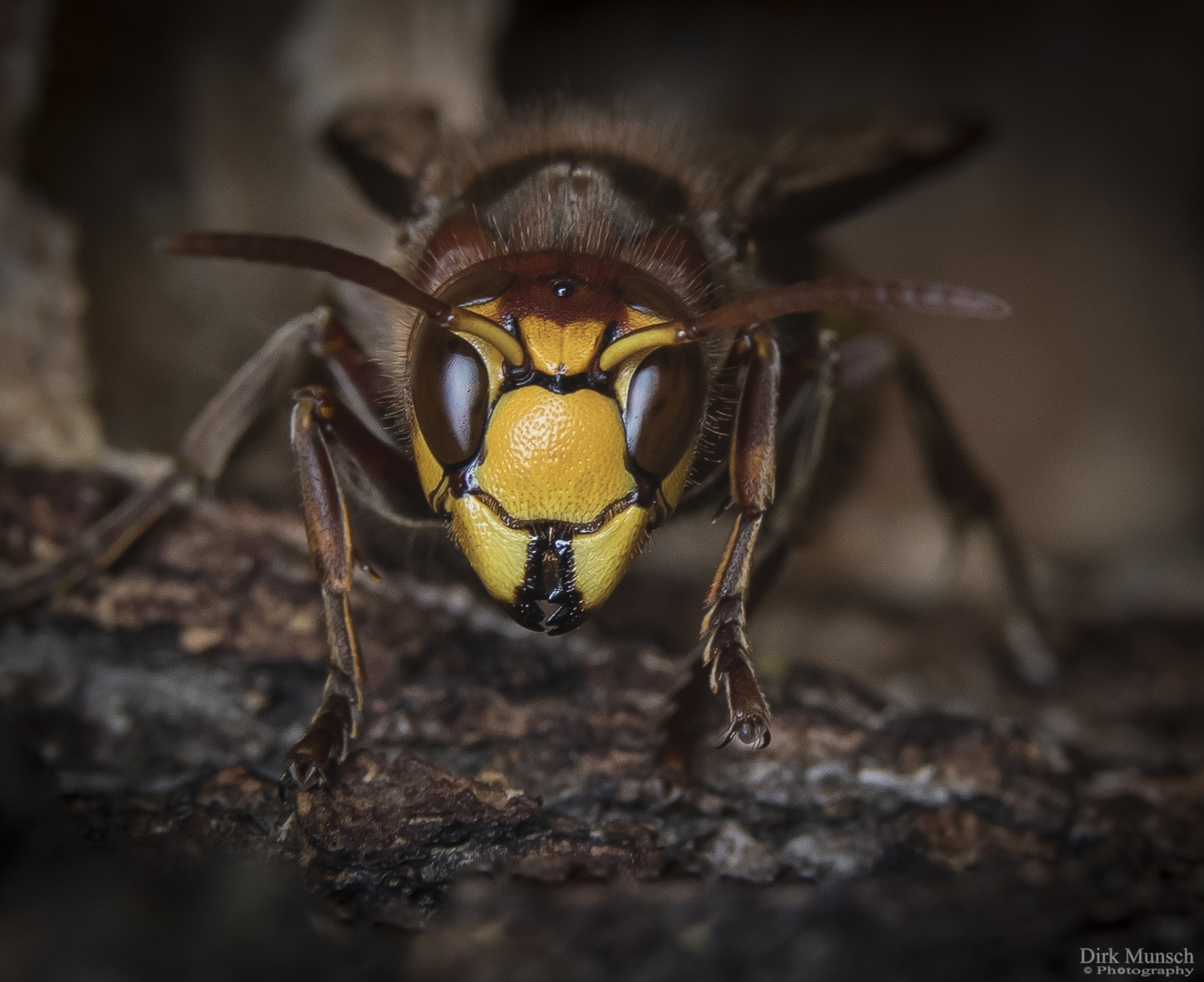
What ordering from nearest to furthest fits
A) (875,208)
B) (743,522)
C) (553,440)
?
(553,440) → (743,522) → (875,208)

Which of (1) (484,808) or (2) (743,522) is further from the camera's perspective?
(2) (743,522)

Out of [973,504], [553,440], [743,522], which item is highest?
[553,440]

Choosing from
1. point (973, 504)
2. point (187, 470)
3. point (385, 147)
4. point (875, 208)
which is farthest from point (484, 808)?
point (875, 208)

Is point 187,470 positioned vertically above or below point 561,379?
below

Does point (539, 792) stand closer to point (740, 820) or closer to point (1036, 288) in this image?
point (740, 820)

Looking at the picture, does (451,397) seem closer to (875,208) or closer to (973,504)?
(973,504)

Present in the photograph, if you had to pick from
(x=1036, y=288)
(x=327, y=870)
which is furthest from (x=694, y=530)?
(x=1036, y=288)

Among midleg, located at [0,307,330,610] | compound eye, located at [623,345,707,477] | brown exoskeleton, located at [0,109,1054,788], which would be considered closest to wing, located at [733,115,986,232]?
brown exoskeleton, located at [0,109,1054,788]
